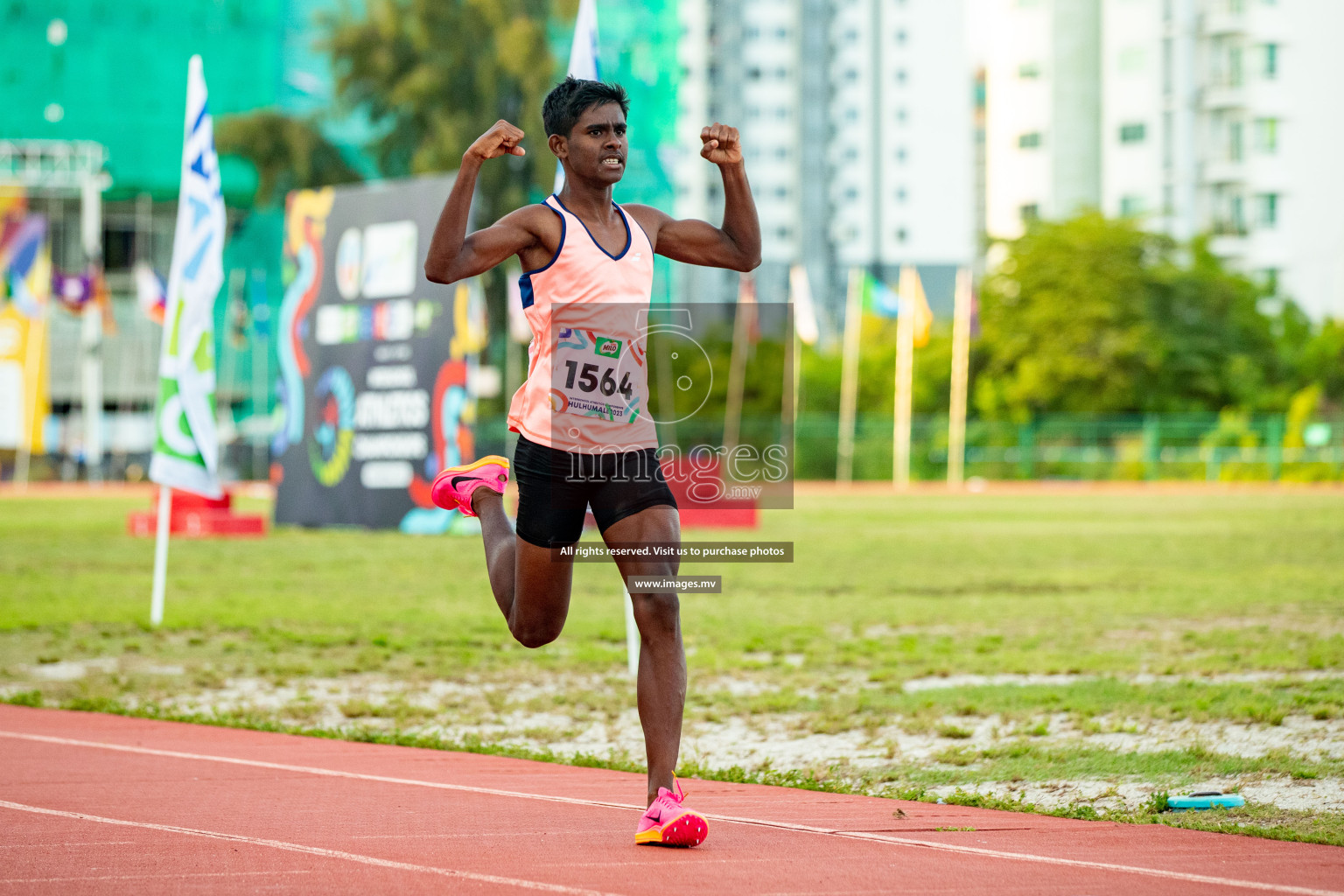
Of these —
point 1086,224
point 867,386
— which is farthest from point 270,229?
point 1086,224

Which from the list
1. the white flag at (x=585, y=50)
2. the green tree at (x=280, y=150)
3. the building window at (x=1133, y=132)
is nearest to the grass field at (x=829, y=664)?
the white flag at (x=585, y=50)

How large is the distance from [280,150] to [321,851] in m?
44.8

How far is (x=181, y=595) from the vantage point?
50.0ft

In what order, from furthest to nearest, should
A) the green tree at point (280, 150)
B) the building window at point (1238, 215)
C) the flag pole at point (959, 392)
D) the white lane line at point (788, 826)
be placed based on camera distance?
the building window at point (1238, 215) → the flag pole at point (959, 392) → the green tree at point (280, 150) → the white lane line at point (788, 826)

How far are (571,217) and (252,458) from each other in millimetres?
49436

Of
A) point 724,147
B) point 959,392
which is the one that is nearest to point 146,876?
point 724,147

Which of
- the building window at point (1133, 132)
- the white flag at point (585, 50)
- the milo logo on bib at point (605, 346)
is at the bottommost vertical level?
the milo logo on bib at point (605, 346)

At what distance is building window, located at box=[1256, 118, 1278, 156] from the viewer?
70312 mm

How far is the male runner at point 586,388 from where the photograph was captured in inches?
199

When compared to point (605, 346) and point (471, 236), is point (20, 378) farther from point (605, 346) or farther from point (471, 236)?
point (605, 346)

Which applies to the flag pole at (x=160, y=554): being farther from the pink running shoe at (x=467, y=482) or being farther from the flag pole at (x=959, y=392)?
the flag pole at (x=959, y=392)

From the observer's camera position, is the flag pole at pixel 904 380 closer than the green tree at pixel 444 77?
No

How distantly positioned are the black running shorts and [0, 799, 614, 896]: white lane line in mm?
1133

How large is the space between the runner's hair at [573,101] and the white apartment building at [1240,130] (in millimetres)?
66757
